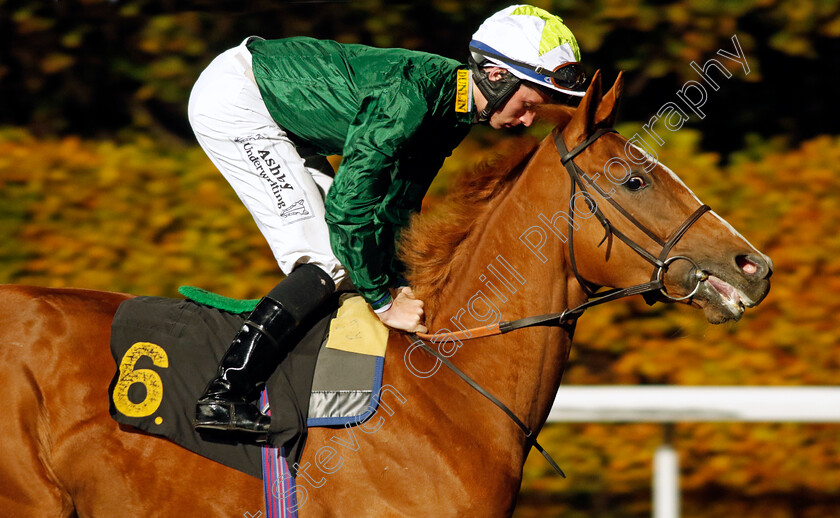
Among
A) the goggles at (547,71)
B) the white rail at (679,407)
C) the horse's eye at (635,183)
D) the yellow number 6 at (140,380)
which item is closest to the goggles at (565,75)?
the goggles at (547,71)

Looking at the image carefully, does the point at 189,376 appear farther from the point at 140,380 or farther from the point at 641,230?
the point at 641,230

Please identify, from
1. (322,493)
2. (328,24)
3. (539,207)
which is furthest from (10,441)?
(328,24)

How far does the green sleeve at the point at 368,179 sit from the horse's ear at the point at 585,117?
1.47 ft

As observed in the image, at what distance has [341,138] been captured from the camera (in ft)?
9.30

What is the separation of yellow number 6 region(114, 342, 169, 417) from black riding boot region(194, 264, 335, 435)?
0.56 ft

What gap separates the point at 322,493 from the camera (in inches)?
99.7

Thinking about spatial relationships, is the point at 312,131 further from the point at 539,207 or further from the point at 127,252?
the point at 127,252

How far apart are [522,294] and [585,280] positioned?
20cm

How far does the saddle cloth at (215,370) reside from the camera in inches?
101

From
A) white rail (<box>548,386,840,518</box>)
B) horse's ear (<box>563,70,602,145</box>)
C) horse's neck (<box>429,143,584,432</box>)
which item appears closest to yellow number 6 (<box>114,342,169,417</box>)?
horse's neck (<box>429,143,584,432</box>)

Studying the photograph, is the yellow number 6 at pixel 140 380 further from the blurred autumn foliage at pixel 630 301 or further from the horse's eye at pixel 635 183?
the blurred autumn foliage at pixel 630 301

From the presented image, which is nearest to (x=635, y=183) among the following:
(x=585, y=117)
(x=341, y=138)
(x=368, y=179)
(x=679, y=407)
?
(x=585, y=117)

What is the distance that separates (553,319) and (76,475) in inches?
60.1

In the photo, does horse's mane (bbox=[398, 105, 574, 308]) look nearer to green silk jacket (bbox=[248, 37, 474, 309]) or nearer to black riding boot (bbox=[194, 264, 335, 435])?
green silk jacket (bbox=[248, 37, 474, 309])
